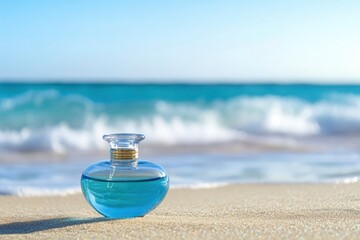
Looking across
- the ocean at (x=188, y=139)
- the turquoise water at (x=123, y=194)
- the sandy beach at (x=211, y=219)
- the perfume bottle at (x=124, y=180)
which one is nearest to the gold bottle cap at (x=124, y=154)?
the perfume bottle at (x=124, y=180)

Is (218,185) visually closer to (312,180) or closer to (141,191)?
(312,180)

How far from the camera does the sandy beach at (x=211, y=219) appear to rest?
8.36ft

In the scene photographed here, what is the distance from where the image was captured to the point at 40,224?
2799 mm

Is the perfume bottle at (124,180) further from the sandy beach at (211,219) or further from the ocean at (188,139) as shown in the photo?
the ocean at (188,139)

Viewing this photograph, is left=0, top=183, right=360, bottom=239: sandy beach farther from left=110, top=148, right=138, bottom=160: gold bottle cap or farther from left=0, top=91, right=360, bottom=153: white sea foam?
left=0, top=91, right=360, bottom=153: white sea foam

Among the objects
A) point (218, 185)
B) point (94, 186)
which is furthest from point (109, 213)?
point (218, 185)

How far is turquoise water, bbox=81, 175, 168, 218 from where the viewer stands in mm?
2557

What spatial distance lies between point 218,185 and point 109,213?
2.32 metres

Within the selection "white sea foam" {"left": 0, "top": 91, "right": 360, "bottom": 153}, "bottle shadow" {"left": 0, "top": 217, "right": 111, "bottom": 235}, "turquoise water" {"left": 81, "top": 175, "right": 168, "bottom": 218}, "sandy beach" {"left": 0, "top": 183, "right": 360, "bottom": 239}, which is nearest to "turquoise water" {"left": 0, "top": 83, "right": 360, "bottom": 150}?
"white sea foam" {"left": 0, "top": 91, "right": 360, "bottom": 153}

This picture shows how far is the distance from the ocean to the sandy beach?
1.09m

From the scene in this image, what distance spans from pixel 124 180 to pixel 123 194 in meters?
0.07

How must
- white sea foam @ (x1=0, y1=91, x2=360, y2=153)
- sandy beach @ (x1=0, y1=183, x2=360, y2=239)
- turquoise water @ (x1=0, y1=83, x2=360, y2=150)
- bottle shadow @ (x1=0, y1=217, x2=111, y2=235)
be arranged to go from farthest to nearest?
turquoise water @ (x1=0, y1=83, x2=360, y2=150) → white sea foam @ (x1=0, y1=91, x2=360, y2=153) → bottle shadow @ (x1=0, y1=217, x2=111, y2=235) → sandy beach @ (x1=0, y1=183, x2=360, y2=239)

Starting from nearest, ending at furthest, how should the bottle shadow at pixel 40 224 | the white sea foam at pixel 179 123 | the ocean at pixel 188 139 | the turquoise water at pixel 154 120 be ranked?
the bottle shadow at pixel 40 224 < the ocean at pixel 188 139 < the white sea foam at pixel 179 123 < the turquoise water at pixel 154 120

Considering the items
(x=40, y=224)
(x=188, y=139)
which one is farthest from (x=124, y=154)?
(x=188, y=139)
